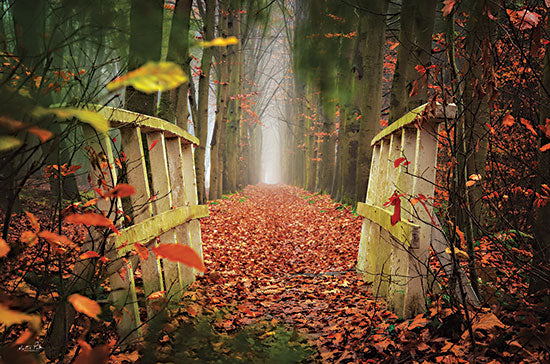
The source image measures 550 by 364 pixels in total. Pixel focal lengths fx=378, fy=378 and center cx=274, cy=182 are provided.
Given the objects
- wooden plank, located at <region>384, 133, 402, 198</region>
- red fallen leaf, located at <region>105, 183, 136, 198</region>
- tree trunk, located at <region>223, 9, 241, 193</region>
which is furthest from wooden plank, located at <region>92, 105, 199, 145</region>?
tree trunk, located at <region>223, 9, 241, 193</region>

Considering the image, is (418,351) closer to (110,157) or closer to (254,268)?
(110,157)

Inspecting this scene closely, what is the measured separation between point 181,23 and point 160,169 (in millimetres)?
2740

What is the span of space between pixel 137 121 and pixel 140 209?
74cm

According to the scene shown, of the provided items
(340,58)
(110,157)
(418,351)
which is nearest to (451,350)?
(418,351)

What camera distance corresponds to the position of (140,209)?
10.4 ft

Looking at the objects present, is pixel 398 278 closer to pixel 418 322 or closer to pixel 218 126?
pixel 418 322

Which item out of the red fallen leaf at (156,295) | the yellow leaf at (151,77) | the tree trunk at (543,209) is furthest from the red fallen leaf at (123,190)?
the tree trunk at (543,209)

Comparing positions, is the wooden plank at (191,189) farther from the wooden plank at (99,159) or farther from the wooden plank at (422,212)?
the wooden plank at (422,212)

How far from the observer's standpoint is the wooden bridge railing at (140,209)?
2.55 metres

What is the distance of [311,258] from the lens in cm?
712

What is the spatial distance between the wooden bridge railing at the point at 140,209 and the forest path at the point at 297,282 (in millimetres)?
687

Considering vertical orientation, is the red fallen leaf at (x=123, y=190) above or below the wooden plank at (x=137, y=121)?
below

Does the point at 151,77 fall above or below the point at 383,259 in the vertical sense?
above

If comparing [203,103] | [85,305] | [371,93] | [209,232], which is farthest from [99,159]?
[203,103]
